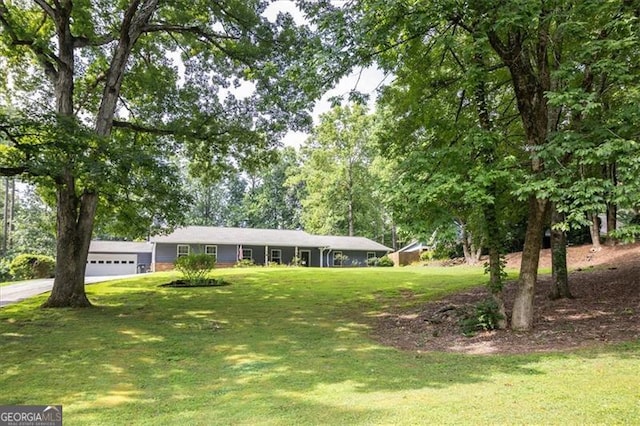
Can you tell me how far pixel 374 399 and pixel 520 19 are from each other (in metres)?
5.44

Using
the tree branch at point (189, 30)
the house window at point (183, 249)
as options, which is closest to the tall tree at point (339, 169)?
the house window at point (183, 249)

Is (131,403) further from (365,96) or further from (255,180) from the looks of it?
(255,180)

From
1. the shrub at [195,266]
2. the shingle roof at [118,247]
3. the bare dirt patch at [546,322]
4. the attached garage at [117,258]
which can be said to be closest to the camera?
the bare dirt patch at [546,322]

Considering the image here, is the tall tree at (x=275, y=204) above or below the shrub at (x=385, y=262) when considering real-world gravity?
above

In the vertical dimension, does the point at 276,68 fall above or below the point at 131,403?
above

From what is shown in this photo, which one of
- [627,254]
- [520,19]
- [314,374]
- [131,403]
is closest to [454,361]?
[314,374]

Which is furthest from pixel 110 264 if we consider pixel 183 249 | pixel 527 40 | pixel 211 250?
pixel 527 40

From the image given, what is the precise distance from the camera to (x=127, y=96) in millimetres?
16094

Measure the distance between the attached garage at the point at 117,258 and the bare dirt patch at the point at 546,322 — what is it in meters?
31.4

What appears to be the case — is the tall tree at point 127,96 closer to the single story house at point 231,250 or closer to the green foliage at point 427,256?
the single story house at point 231,250

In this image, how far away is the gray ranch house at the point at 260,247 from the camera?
108 feet

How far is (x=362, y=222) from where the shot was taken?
4738 cm

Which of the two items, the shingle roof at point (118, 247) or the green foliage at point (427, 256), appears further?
the shingle roof at point (118, 247)

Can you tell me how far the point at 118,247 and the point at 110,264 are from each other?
178cm
